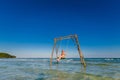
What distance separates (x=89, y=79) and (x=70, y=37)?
1242 cm

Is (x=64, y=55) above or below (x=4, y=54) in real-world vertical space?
below

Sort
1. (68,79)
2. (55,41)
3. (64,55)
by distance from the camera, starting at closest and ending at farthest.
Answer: (68,79) < (55,41) < (64,55)

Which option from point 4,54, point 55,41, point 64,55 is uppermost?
point 4,54

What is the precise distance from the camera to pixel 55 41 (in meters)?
27.7

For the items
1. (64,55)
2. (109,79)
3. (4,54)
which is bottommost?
(109,79)

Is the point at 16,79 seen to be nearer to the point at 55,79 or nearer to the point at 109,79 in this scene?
the point at 55,79

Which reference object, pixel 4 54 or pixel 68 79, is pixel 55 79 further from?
pixel 4 54

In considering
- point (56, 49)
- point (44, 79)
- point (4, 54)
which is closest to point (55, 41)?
point (56, 49)

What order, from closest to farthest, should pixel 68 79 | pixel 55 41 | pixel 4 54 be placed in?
pixel 68 79 → pixel 55 41 → pixel 4 54

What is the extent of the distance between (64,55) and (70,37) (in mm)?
6279

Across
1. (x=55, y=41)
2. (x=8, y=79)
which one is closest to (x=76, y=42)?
(x=55, y=41)

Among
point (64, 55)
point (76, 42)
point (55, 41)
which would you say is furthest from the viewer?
point (64, 55)

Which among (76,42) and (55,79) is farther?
(76,42)

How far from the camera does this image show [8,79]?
12289 millimetres
